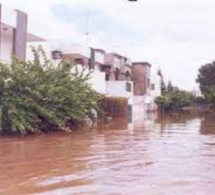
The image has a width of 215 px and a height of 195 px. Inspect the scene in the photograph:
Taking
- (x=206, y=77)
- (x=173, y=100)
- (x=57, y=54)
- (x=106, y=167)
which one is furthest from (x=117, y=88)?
(x=206, y=77)

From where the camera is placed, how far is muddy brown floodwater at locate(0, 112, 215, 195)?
31.8ft

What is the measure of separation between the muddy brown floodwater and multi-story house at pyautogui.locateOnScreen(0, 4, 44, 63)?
8035 mm

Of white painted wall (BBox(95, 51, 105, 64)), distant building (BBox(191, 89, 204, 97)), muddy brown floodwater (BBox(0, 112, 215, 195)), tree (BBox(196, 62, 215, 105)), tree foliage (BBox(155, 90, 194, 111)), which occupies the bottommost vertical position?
muddy brown floodwater (BBox(0, 112, 215, 195))

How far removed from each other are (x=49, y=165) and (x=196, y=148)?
20.9 ft

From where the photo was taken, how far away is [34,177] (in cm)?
1095

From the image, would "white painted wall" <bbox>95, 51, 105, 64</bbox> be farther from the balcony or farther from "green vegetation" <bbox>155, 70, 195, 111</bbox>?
"green vegetation" <bbox>155, 70, 195, 111</bbox>

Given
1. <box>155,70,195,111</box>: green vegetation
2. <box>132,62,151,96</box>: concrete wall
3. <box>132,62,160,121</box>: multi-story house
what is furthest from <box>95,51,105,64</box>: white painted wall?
<box>155,70,195,111</box>: green vegetation

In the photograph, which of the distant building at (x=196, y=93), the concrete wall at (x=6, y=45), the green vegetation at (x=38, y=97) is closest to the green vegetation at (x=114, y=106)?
the concrete wall at (x=6, y=45)

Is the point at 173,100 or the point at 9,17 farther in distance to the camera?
the point at 173,100

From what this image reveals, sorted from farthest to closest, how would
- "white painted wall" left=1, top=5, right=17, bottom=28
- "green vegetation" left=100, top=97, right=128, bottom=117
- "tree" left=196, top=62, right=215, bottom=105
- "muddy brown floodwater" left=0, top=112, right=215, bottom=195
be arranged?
"tree" left=196, top=62, right=215, bottom=105
"green vegetation" left=100, top=97, right=128, bottom=117
"white painted wall" left=1, top=5, right=17, bottom=28
"muddy brown floodwater" left=0, top=112, right=215, bottom=195

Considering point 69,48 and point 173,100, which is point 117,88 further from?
point 173,100

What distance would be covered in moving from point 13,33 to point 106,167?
1600cm

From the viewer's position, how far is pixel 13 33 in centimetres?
2711

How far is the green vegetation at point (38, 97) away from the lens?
22.1 m
